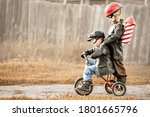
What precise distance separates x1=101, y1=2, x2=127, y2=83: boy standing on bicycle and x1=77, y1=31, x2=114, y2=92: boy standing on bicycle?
39 mm

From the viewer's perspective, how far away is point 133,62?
18.5ft

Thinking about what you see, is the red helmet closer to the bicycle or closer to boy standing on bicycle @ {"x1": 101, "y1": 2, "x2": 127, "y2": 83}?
boy standing on bicycle @ {"x1": 101, "y1": 2, "x2": 127, "y2": 83}

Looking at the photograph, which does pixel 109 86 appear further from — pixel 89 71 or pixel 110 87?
pixel 89 71

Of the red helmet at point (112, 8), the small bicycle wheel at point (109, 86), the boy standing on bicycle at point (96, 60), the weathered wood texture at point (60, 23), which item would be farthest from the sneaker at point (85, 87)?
the red helmet at point (112, 8)

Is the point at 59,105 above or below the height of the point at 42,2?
below

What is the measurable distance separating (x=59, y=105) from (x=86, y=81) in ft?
0.78

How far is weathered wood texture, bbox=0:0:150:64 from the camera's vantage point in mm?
5633

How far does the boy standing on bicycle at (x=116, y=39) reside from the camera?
545 centimetres

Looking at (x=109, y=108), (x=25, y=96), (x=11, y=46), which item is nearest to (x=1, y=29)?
(x=11, y=46)

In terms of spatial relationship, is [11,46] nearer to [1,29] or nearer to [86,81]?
[1,29]

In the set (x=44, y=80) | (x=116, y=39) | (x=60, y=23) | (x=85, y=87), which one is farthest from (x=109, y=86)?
(x=60, y=23)

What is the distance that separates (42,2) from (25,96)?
65 cm

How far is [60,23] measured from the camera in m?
5.67

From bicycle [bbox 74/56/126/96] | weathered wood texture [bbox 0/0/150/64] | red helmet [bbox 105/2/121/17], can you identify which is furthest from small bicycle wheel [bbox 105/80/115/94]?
red helmet [bbox 105/2/121/17]
